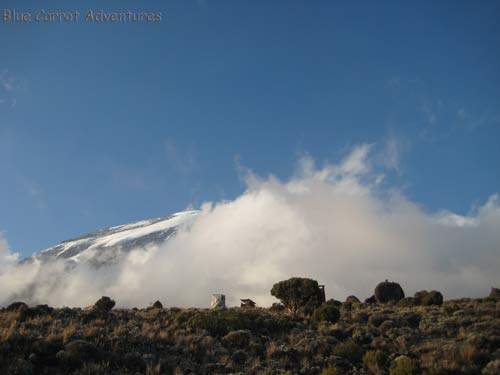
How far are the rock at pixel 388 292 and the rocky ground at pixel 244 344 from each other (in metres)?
18.7

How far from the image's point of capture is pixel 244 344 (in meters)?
22.5

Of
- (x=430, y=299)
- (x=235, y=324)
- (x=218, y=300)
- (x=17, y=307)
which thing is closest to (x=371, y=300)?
(x=430, y=299)

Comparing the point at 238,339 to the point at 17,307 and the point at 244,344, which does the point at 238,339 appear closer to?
the point at 244,344

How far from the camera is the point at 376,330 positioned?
26.2 metres

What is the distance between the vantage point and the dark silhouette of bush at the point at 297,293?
3750 cm

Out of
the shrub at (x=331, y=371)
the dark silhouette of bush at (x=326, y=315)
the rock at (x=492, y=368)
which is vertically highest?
the dark silhouette of bush at (x=326, y=315)

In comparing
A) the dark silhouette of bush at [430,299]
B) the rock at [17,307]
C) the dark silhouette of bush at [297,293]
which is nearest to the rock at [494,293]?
the dark silhouette of bush at [430,299]

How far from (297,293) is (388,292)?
16330 mm

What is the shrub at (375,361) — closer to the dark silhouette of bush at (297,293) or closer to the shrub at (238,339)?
the shrub at (238,339)

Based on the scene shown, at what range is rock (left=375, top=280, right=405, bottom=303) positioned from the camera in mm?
49094

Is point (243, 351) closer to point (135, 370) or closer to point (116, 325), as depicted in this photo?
point (135, 370)

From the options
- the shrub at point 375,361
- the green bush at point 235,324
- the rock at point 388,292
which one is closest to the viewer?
the shrub at point 375,361

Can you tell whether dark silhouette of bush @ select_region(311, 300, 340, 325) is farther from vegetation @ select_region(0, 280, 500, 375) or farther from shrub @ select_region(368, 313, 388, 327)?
shrub @ select_region(368, 313, 388, 327)

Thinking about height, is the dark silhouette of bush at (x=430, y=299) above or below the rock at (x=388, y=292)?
below
